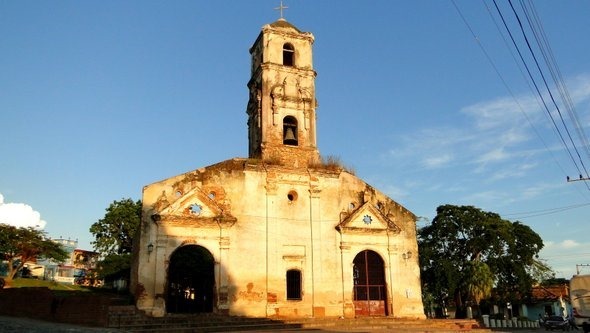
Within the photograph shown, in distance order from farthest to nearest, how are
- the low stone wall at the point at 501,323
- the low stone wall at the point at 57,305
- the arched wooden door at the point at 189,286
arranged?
the low stone wall at the point at 501,323 → the arched wooden door at the point at 189,286 → the low stone wall at the point at 57,305

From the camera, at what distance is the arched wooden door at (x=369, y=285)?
2438 centimetres

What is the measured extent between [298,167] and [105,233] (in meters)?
27.4

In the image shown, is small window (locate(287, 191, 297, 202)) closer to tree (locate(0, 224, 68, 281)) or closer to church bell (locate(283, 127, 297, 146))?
church bell (locate(283, 127, 297, 146))

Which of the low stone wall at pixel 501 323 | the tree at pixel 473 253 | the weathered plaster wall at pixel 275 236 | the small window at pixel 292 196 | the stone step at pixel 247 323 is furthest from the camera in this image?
the tree at pixel 473 253

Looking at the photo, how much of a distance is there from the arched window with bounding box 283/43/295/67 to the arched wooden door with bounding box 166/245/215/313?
37.0 feet

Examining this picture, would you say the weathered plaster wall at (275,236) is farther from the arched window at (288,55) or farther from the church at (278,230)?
the arched window at (288,55)

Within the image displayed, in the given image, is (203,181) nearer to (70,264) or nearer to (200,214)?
(200,214)

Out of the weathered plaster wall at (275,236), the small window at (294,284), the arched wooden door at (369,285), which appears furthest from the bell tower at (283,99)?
the arched wooden door at (369,285)

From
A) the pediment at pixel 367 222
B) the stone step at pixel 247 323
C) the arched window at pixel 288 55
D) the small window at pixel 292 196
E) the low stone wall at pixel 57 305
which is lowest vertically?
the stone step at pixel 247 323

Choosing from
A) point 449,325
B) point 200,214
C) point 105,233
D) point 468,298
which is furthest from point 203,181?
point 105,233

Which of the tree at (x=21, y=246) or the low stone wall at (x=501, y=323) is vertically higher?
the tree at (x=21, y=246)

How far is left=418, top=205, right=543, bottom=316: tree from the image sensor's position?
36594 mm

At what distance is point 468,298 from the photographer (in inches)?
1454

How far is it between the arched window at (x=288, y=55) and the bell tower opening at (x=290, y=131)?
320 centimetres
